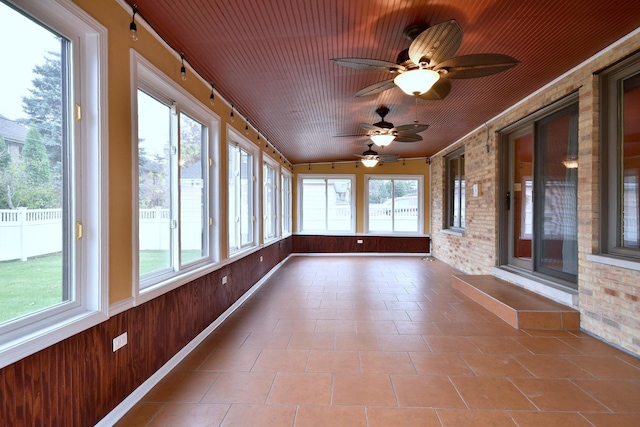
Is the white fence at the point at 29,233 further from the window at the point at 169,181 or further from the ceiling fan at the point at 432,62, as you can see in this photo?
the ceiling fan at the point at 432,62

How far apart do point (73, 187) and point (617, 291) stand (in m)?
4.33

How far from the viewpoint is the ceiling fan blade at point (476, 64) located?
2.40 m

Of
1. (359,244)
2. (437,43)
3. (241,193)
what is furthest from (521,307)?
(359,244)

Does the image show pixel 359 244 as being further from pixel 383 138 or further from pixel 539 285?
pixel 539 285

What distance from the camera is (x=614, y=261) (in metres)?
3.06

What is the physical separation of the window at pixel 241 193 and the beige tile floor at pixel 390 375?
3.92 feet

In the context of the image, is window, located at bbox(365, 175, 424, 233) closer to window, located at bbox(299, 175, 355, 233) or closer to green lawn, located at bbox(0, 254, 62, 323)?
window, located at bbox(299, 175, 355, 233)

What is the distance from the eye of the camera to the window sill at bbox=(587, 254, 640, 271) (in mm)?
2875

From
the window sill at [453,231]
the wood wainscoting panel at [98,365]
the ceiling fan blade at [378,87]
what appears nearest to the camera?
the wood wainscoting panel at [98,365]

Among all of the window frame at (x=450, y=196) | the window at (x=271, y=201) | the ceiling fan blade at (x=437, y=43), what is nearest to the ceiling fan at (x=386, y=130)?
the ceiling fan blade at (x=437, y=43)

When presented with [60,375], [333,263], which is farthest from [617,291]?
[333,263]

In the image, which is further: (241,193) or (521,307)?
(241,193)

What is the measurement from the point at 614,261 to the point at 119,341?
13.3 feet

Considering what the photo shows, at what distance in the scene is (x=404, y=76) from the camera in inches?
102
